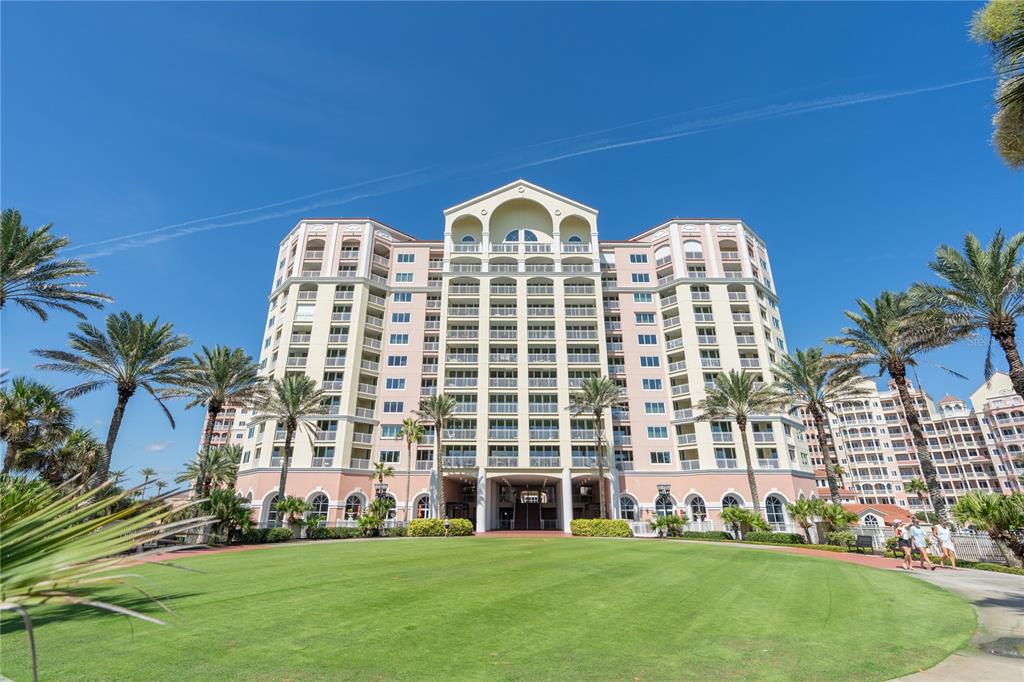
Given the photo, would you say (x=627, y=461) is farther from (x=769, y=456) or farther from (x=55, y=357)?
(x=55, y=357)

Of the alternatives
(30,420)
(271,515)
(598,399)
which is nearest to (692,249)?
(598,399)

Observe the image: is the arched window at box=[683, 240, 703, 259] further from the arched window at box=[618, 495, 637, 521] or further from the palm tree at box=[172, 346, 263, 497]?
the palm tree at box=[172, 346, 263, 497]

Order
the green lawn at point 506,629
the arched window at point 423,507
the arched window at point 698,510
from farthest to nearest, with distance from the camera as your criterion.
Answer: the arched window at point 423,507, the arched window at point 698,510, the green lawn at point 506,629

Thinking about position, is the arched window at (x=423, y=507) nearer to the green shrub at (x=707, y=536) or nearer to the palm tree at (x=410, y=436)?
the palm tree at (x=410, y=436)

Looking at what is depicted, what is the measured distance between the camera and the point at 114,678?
22.0ft

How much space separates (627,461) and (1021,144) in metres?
45.8

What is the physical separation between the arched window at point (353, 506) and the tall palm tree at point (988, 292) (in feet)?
154

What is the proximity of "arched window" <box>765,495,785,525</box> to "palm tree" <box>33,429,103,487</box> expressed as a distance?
183 feet

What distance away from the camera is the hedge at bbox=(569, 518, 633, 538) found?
40.8 metres

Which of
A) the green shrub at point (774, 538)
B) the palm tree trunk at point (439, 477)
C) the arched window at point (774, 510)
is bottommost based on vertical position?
the green shrub at point (774, 538)

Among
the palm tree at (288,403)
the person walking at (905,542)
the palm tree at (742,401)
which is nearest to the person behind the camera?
the person walking at (905,542)

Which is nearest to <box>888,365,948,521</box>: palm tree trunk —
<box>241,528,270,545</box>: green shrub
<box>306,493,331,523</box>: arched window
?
<box>241,528,270,545</box>: green shrub

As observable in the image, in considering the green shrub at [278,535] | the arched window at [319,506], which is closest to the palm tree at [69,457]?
the green shrub at [278,535]

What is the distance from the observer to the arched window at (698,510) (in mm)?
47969
